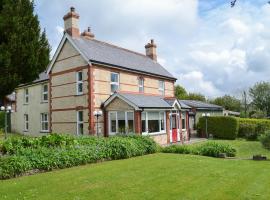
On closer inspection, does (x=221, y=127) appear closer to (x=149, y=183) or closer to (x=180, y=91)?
(x=149, y=183)

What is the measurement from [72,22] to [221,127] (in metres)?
18.0

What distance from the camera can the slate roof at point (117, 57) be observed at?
23.6 m

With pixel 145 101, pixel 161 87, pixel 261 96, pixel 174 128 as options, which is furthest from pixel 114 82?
pixel 261 96

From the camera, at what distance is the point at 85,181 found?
33.4 feet

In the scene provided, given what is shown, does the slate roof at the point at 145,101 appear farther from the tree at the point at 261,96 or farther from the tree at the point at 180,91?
the tree at the point at 261,96

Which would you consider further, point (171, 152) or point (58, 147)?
point (171, 152)

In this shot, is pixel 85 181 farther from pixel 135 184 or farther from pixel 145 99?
pixel 145 99

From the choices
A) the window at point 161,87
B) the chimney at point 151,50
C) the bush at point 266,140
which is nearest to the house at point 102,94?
the window at point 161,87

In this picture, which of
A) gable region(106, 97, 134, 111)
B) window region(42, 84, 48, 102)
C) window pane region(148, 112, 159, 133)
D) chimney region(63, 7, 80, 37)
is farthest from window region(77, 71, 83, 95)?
window region(42, 84, 48, 102)

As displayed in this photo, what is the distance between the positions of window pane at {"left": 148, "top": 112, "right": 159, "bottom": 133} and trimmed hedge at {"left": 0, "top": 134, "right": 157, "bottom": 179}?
587cm

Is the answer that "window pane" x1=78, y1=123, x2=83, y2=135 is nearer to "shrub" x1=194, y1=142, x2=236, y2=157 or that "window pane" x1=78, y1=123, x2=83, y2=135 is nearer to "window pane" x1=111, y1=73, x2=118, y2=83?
"window pane" x1=111, y1=73, x2=118, y2=83

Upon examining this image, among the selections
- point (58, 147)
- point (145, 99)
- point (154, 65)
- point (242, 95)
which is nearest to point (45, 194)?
point (58, 147)

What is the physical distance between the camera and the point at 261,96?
65.5 m

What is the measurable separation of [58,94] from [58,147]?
12268 mm
